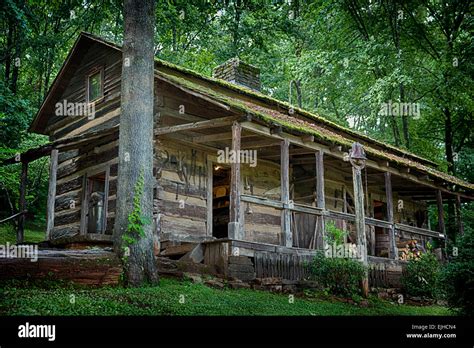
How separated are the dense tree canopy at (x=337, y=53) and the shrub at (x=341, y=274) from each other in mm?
10864

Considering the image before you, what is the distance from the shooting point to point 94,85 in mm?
17125

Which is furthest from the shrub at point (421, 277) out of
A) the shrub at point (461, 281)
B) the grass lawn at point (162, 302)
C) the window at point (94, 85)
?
the window at point (94, 85)

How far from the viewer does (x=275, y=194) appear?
56.1ft

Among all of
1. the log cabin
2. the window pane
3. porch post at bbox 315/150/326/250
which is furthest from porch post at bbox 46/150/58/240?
porch post at bbox 315/150/326/250

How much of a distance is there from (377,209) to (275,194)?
7.81 meters

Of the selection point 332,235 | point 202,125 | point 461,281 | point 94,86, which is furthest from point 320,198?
point 94,86

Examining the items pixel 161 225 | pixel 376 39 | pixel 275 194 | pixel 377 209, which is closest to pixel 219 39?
pixel 376 39

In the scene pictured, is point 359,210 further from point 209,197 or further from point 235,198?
point 209,197

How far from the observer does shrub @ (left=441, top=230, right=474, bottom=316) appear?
819cm

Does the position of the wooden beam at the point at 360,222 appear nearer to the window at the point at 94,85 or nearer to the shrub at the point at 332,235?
the shrub at the point at 332,235

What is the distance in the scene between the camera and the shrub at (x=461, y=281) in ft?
26.9

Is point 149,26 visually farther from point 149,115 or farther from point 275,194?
point 275,194

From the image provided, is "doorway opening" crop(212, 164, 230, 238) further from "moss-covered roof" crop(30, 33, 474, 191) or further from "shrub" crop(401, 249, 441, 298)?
"shrub" crop(401, 249, 441, 298)

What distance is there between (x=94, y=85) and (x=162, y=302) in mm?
10981
